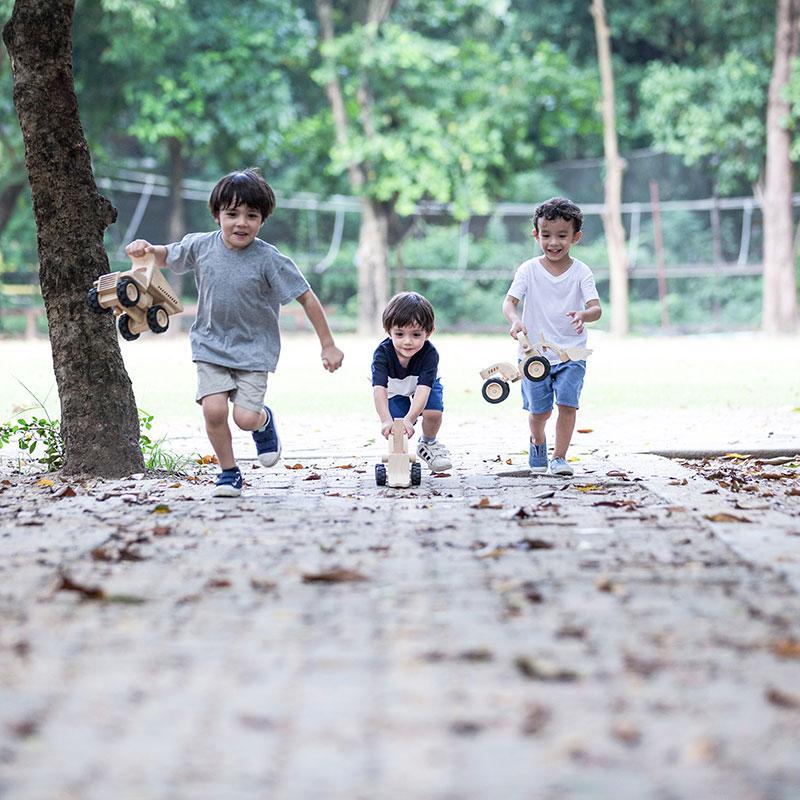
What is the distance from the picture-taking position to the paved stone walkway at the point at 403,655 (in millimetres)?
2359

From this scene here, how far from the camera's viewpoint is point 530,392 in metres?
6.98

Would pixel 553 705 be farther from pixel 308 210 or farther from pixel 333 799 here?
pixel 308 210

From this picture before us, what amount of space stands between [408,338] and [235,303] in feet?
3.59

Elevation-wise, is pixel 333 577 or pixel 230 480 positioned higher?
pixel 333 577

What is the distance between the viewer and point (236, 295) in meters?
6.11

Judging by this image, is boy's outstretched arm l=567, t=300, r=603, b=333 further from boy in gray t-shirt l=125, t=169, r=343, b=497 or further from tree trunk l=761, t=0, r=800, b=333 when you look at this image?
tree trunk l=761, t=0, r=800, b=333

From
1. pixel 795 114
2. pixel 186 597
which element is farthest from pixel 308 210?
pixel 186 597

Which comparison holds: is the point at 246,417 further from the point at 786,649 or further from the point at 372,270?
the point at 372,270

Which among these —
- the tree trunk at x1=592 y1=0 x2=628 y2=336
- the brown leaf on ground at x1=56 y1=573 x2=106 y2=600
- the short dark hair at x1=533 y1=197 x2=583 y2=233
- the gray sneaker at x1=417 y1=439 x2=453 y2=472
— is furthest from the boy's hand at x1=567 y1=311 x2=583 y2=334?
the tree trunk at x1=592 y1=0 x2=628 y2=336

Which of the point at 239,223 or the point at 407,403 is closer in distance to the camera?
the point at 239,223

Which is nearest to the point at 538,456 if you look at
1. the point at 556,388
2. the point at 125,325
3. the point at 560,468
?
the point at 560,468

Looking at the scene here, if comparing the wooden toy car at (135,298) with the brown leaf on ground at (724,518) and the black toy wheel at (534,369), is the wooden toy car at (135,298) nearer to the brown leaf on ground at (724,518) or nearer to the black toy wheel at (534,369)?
the black toy wheel at (534,369)

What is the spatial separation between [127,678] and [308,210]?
3076cm

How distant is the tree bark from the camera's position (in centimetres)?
2828
